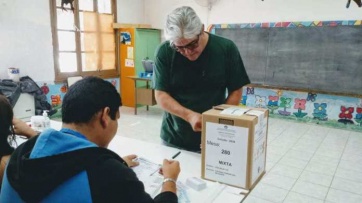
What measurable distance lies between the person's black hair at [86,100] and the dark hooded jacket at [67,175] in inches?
3.9

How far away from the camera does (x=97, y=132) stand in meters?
0.97

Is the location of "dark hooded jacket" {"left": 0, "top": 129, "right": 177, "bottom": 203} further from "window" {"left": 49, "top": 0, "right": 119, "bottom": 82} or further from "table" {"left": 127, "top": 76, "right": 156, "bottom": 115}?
"window" {"left": 49, "top": 0, "right": 119, "bottom": 82}

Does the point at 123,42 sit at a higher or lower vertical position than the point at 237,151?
higher

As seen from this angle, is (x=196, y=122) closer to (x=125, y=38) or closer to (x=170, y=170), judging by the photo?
(x=170, y=170)

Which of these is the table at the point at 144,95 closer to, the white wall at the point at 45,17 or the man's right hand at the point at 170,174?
the white wall at the point at 45,17

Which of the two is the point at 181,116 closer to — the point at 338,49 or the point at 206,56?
the point at 206,56

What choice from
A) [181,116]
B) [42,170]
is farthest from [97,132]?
[181,116]

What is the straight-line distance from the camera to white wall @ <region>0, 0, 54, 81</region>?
4487 mm

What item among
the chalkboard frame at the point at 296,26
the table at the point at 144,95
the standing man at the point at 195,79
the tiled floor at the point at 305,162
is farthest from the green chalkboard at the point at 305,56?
the standing man at the point at 195,79

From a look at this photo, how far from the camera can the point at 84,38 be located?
561cm

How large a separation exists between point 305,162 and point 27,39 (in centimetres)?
456

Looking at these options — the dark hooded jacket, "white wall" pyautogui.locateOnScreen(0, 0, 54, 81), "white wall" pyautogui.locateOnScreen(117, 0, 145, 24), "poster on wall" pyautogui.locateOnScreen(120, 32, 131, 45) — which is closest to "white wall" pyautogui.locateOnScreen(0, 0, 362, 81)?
"white wall" pyautogui.locateOnScreen(0, 0, 54, 81)

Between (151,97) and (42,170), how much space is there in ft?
15.6

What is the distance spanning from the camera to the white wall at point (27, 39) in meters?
4.49
